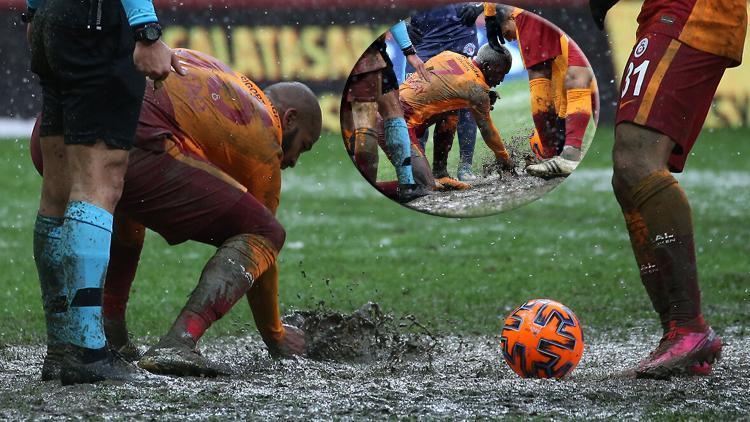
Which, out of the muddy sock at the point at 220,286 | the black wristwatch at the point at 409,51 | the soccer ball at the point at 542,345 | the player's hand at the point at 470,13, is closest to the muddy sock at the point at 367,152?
the black wristwatch at the point at 409,51

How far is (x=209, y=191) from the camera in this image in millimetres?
4789

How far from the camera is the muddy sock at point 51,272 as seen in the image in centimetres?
461

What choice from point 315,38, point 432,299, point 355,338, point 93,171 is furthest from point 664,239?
point 315,38

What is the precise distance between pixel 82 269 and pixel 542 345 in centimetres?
174

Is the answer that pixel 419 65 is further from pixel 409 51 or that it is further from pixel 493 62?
pixel 493 62

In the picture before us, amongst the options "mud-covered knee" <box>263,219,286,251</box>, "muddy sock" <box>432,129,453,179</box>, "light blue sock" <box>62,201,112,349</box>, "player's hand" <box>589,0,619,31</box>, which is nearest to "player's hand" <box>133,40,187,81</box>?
"light blue sock" <box>62,201,112,349</box>

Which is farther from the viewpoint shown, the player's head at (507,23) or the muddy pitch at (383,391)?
the player's head at (507,23)

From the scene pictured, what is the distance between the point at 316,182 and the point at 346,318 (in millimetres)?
9135

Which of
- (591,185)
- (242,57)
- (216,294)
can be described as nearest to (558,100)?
(216,294)

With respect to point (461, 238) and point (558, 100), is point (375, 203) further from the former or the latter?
point (558, 100)

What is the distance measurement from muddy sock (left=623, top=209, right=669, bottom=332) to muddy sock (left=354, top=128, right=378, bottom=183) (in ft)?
3.63

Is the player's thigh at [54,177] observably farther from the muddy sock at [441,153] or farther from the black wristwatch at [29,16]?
the muddy sock at [441,153]

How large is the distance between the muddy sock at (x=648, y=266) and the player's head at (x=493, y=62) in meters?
0.77

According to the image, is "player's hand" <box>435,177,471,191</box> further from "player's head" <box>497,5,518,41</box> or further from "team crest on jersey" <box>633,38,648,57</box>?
"team crest on jersey" <box>633,38,648,57</box>
